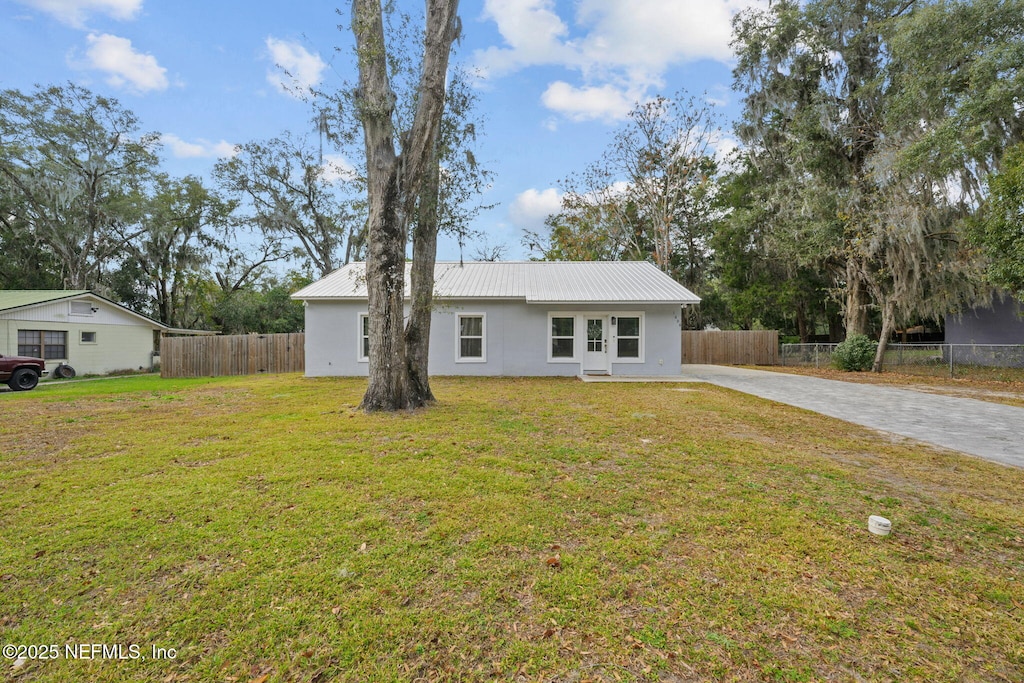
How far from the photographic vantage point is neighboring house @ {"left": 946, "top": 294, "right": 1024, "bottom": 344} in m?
16.5

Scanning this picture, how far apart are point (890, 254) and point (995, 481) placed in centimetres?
1309

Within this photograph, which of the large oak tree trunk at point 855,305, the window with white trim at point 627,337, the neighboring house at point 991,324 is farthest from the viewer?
the neighboring house at point 991,324

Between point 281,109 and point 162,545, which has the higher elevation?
point 281,109

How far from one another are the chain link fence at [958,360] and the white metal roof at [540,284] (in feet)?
27.7

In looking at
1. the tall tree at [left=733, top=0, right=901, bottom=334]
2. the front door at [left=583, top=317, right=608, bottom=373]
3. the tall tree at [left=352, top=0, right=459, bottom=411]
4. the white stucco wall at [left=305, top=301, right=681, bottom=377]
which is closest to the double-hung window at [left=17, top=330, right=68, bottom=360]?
the white stucco wall at [left=305, top=301, right=681, bottom=377]

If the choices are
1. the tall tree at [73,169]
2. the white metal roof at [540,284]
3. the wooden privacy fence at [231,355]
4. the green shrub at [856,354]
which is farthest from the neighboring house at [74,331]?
the green shrub at [856,354]

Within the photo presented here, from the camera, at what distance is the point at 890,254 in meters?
13.7

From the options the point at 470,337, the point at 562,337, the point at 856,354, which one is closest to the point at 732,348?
the point at 856,354

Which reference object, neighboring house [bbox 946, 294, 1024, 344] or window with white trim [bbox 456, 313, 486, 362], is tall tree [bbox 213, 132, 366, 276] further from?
neighboring house [bbox 946, 294, 1024, 344]

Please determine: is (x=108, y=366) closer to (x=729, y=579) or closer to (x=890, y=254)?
(x=729, y=579)

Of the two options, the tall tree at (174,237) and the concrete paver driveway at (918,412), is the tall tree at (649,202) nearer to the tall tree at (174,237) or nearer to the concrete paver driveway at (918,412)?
the concrete paver driveway at (918,412)

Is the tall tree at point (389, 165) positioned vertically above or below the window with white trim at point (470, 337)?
above

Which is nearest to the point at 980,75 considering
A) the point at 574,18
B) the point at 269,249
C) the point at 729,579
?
the point at 574,18

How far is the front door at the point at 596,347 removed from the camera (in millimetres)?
13383
